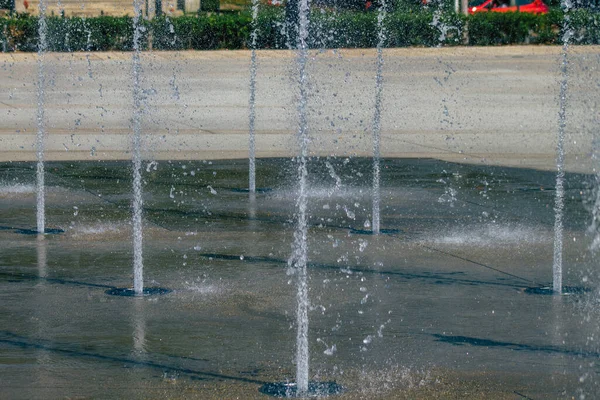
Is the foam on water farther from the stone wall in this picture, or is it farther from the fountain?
the stone wall

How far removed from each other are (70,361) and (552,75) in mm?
17930

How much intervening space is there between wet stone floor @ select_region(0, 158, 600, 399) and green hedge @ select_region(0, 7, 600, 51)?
18.3 m

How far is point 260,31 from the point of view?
29297 millimetres

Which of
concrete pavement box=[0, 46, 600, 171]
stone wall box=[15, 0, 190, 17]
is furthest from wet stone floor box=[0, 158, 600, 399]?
stone wall box=[15, 0, 190, 17]

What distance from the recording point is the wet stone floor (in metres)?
5.27

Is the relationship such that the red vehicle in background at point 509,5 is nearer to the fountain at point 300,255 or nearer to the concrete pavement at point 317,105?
the concrete pavement at point 317,105

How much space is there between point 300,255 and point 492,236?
128 inches

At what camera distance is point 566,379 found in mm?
5219

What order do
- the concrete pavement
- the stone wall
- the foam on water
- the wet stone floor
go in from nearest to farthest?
the wet stone floor < the foam on water < the concrete pavement < the stone wall

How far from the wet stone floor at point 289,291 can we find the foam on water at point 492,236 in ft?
0.05

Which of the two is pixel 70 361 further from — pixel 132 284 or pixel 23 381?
pixel 132 284

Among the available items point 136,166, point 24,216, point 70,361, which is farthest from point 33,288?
point 24,216

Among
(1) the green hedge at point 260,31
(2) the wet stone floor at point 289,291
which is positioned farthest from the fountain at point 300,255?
(1) the green hedge at point 260,31

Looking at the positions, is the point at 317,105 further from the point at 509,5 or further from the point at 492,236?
the point at 509,5
